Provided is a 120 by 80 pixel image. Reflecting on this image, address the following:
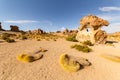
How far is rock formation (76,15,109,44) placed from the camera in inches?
820

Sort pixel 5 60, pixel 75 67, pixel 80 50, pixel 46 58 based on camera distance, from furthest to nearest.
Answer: pixel 80 50, pixel 46 58, pixel 5 60, pixel 75 67

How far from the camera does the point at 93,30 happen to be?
2180cm

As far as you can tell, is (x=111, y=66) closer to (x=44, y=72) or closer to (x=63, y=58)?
(x=63, y=58)

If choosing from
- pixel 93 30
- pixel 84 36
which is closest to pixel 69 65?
pixel 84 36

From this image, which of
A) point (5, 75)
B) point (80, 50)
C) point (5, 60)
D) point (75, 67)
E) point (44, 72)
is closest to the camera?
point (5, 75)

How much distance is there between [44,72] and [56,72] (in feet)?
2.84

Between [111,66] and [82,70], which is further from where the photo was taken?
[111,66]

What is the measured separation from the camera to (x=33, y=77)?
743 cm

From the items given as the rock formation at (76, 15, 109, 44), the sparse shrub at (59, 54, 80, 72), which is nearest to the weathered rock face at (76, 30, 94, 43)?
the rock formation at (76, 15, 109, 44)

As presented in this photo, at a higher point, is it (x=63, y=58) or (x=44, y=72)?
(x=63, y=58)

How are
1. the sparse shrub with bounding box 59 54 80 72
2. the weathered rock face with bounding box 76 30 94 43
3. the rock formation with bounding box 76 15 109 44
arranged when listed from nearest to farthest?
the sparse shrub with bounding box 59 54 80 72
the rock formation with bounding box 76 15 109 44
the weathered rock face with bounding box 76 30 94 43

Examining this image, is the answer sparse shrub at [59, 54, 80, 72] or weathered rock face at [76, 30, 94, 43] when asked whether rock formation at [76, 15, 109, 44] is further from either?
sparse shrub at [59, 54, 80, 72]

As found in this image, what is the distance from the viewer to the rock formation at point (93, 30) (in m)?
20.8

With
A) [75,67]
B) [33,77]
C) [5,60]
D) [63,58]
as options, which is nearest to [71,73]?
[75,67]
